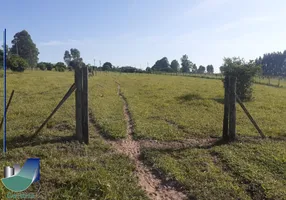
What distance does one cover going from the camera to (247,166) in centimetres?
540

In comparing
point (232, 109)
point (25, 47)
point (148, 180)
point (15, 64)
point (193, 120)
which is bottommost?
point (148, 180)

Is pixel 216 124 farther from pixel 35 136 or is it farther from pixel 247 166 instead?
pixel 35 136

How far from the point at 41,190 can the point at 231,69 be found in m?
15.0

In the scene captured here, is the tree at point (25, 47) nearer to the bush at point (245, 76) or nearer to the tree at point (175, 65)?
the tree at point (175, 65)

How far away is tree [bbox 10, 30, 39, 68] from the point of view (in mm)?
65875

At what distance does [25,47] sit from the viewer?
66875mm

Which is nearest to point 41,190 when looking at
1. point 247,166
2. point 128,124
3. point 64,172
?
point 64,172

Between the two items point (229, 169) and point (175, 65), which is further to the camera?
point (175, 65)

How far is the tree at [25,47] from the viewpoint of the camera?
65.9 metres

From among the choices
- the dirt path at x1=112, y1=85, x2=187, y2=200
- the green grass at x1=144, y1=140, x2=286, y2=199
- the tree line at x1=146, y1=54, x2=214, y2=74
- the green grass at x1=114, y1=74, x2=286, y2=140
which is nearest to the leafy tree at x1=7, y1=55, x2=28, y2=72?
the green grass at x1=114, y1=74, x2=286, y2=140

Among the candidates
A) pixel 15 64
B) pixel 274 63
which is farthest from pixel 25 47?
pixel 274 63

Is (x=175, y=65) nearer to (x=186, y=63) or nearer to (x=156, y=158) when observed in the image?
(x=186, y=63)

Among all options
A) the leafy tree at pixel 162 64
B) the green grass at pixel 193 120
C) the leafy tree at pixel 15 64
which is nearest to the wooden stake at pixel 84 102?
the green grass at pixel 193 120

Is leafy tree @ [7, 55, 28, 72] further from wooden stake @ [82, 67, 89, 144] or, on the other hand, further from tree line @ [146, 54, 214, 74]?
tree line @ [146, 54, 214, 74]
